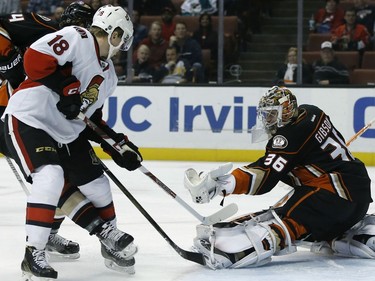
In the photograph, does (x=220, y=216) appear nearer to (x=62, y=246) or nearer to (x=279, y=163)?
(x=279, y=163)

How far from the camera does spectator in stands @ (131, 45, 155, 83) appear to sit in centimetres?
803

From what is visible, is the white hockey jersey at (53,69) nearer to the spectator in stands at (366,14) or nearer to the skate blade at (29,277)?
the skate blade at (29,277)

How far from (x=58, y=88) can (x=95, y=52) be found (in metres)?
0.19

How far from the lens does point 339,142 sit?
3.74 meters

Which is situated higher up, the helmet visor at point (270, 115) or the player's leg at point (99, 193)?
the helmet visor at point (270, 115)

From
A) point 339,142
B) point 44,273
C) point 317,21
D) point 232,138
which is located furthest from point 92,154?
point 317,21

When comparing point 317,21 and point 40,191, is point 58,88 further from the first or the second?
point 317,21

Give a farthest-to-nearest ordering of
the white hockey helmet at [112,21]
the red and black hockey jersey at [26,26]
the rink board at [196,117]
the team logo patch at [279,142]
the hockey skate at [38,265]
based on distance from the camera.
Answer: the rink board at [196,117] < the red and black hockey jersey at [26,26] < the team logo patch at [279,142] < the white hockey helmet at [112,21] < the hockey skate at [38,265]

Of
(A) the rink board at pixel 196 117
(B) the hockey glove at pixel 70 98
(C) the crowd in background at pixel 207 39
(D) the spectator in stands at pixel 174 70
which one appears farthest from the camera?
(D) the spectator in stands at pixel 174 70

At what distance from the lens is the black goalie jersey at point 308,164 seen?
11.8ft

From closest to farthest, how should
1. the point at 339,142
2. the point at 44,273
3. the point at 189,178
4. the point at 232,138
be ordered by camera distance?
the point at 44,273 < the point at 189,178 < the point at 339,142 < the point at 232,138

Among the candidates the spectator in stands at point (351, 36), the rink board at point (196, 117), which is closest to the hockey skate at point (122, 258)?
the rink board at point (196, 117)

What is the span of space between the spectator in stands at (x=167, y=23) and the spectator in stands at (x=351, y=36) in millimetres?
1414

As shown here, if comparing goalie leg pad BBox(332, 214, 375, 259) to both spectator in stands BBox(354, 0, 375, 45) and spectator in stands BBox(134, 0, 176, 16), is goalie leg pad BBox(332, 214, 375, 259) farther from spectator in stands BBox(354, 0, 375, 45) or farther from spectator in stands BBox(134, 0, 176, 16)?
spectator in stands BBox(134, 0, 176, 16)
